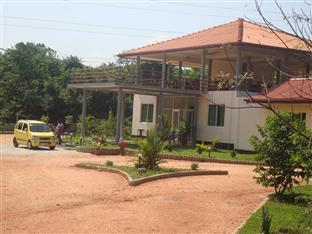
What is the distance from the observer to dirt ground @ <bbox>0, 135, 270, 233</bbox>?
10.3 m

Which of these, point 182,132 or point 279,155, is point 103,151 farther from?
point 279,155

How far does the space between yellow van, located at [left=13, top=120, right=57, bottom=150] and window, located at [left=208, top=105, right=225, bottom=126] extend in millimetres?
9331

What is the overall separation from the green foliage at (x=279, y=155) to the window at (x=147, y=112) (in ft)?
84.1

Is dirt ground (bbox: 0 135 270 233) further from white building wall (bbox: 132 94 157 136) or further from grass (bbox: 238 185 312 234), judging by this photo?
white building wall (bbox: 132 94 157 136)

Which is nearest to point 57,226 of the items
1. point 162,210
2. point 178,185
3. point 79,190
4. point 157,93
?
point 162,210

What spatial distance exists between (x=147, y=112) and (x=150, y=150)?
66.8 ft

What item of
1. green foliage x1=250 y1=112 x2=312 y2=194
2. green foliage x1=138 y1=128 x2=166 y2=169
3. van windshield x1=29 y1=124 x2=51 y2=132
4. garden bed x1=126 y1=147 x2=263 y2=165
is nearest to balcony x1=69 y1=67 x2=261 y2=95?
van windshield x1=29 y1=124 x2=51 y2=132

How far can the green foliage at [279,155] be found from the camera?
11.3 m

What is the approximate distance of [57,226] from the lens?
34.2ft

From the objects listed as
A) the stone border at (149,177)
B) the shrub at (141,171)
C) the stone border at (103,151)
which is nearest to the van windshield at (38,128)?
the stone border at (103,151)

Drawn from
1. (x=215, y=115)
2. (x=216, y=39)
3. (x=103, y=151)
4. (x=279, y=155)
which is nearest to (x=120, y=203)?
(x=279, y=155)

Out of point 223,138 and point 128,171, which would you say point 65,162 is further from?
point 223,138

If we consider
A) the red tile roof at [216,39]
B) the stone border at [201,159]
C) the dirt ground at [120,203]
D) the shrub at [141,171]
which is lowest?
the dirt ground at [120,203]

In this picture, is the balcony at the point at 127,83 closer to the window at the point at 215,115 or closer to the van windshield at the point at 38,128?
the window at the point at 215,115
